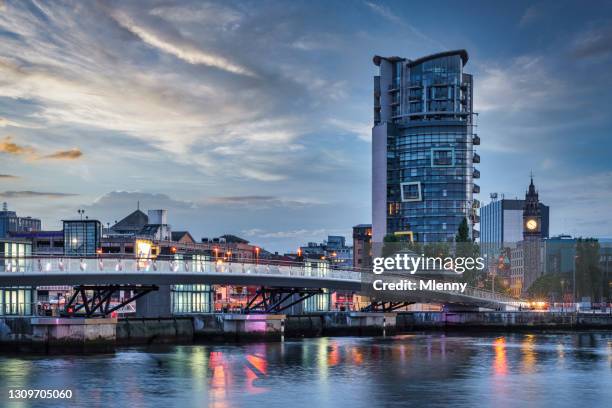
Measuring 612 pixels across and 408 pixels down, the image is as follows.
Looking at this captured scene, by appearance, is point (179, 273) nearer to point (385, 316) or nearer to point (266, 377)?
point (266, 377)

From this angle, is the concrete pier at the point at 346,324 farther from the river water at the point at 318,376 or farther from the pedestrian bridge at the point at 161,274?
the river water at the point at 318,376

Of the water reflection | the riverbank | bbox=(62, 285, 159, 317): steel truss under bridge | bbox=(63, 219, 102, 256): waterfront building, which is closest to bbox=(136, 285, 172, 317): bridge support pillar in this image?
the riverbank

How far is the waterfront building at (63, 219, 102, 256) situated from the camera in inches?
7239

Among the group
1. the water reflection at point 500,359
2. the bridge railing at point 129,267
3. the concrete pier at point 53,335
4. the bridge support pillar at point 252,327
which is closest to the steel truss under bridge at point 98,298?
the concrete pier at point 53,335

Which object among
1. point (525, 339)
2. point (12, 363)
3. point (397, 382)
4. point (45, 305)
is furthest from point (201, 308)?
point (397, 382)

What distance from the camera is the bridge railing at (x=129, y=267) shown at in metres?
74.1

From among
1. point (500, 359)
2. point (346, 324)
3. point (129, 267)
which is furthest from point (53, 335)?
point (346, 324)

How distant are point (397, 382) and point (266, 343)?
34913 millimetres

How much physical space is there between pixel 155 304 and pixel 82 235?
79.6 meters

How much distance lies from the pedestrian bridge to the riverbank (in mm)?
3630

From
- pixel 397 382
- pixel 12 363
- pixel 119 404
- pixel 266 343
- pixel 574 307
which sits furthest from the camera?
pixel 574 307

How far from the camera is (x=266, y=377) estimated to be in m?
63.5

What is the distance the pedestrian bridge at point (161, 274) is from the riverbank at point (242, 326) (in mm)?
3630

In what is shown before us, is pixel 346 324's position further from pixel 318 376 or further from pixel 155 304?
pixel 318 376
